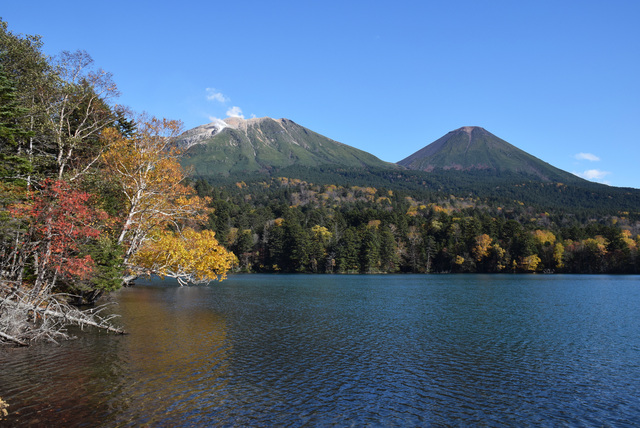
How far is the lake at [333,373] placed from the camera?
13.9 metres

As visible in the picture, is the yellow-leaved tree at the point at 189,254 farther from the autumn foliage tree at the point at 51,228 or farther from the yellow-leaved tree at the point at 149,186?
the autumn foliage tree at the point at 51,228

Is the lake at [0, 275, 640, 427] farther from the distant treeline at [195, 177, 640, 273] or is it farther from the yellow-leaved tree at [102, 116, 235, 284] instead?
the distant treeline at [195, 177, 640, 273]

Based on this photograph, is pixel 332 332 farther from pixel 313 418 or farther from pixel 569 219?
pixel 569 219

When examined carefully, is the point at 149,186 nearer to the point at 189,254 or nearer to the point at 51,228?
the point at 189,254

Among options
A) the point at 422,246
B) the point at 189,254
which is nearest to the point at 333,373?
the point at 189,254

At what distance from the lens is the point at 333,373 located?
736 inches

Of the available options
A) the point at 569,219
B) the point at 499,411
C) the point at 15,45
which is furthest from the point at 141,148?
the point at 569,219

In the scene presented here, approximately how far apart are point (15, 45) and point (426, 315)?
3709 centimetres

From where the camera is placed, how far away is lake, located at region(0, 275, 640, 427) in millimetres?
13852

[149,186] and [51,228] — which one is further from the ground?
[149,186]

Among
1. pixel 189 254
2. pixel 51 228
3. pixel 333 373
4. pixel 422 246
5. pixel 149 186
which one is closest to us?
pixel 333 373

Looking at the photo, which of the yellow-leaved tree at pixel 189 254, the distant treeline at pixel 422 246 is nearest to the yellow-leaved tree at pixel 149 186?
the yellow-leaved tree at pixel 189 254

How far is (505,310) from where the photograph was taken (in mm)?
39250

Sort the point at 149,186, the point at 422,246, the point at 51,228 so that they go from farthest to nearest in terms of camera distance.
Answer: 1. the point at 422,246
2. the point at 149,186
3. the point at 51,228
